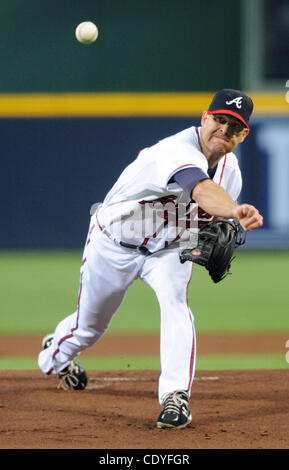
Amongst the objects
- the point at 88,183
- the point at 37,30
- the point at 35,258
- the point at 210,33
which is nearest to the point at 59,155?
the point at 88,183

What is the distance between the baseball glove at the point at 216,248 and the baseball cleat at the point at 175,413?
22.5 inches

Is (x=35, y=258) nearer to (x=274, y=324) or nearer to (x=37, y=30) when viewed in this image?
Answer: (x=37, y=30)

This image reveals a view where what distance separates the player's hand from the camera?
10.3ft

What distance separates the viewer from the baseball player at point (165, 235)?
3.62m

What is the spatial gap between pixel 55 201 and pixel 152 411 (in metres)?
7.96

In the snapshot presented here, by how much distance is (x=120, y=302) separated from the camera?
13.7ft

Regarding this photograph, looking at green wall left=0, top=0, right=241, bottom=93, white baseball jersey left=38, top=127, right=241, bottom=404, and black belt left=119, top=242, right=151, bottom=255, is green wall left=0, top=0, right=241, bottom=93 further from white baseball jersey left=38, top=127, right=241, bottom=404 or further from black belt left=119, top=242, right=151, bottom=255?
black belt left=119, top=242, right=151, bottom=255

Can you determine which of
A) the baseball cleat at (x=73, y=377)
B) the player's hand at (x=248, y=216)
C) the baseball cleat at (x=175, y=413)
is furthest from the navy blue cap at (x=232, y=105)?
the baseball cleat at (x=73, y=377)

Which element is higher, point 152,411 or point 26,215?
point 26,215

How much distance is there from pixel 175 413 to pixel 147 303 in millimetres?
4567

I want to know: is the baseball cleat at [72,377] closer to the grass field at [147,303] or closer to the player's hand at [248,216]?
the grass field at [147,303]

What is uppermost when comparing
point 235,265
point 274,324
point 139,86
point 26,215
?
point 139,86

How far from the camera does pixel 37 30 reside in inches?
520

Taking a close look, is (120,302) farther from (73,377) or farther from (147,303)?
(147,303)
